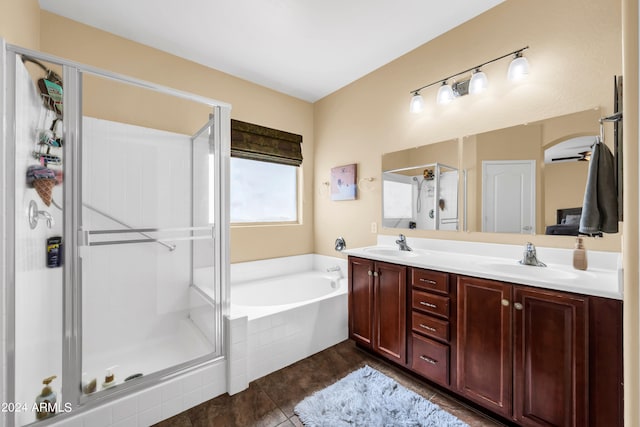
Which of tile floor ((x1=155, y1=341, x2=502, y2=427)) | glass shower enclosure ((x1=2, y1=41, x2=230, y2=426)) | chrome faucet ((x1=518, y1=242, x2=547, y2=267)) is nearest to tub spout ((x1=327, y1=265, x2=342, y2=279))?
tile floor ((x1=155, y1=341, x2=502, y2=427))

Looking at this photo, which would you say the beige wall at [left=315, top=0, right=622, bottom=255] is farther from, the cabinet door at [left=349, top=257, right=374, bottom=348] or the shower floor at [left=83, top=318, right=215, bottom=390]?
the shower floor at [left=83, top=318, right=215, bottom=390]

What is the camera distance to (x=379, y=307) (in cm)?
204

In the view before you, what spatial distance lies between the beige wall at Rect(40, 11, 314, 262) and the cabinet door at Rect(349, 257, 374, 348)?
1.17m

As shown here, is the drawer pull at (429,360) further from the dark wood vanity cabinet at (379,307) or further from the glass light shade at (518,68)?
the glass light shade at (518,68)

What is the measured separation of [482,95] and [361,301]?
6.04ft

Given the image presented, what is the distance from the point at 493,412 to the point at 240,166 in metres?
2.84

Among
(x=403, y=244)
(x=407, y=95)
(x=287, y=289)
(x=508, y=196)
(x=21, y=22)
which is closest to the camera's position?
(x=21, y=22)

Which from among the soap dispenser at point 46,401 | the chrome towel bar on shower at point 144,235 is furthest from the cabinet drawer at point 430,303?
the soap dispenser at point 46,401

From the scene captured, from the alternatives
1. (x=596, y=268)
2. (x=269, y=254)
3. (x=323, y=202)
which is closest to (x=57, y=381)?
(x=269, y=254)

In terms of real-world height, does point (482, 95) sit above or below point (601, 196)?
above

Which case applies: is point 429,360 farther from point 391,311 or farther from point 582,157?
point 582,157

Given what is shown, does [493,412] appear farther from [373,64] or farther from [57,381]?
[373,64]

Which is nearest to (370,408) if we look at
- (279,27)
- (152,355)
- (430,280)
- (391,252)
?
(430,280)

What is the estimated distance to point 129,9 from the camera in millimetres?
1909
